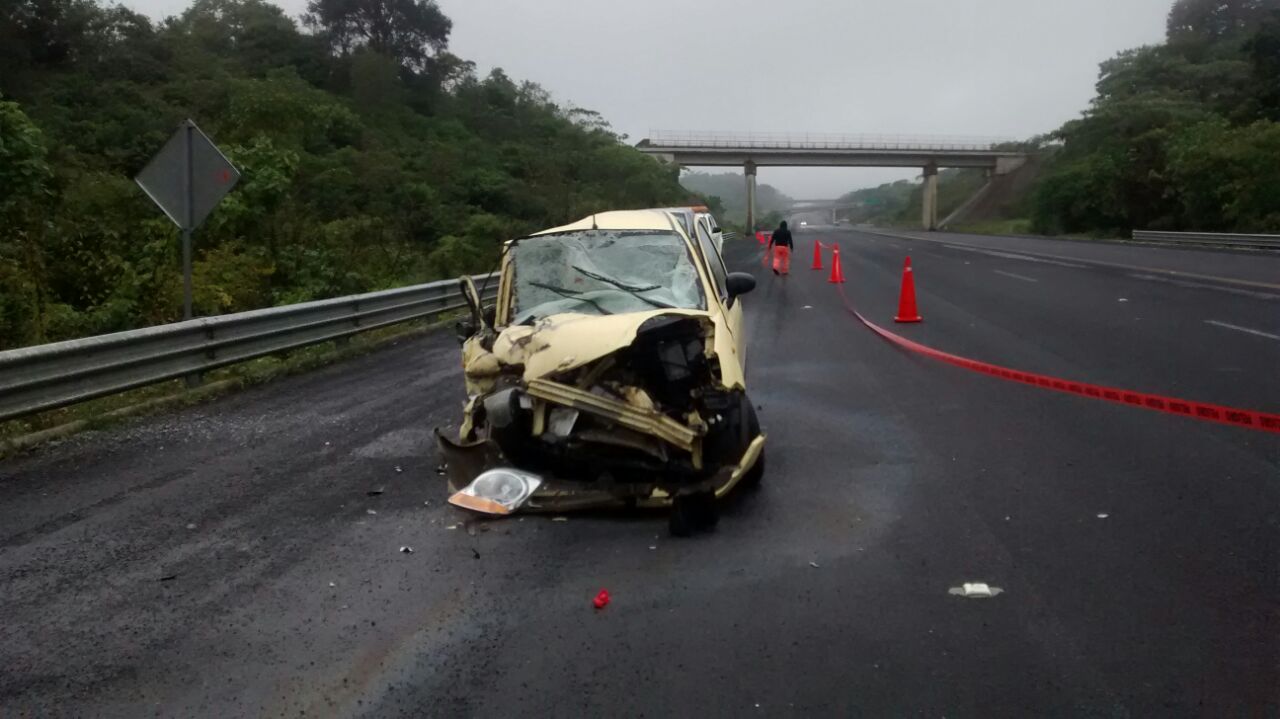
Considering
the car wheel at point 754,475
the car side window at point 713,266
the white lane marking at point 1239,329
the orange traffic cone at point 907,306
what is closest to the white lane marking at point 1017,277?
the orange traffic cone at point 907,306

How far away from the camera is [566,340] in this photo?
604 cm

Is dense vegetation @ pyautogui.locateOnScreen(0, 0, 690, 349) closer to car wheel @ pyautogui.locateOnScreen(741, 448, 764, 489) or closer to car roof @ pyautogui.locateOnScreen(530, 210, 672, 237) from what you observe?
car roof @ pyautogui.locateOnScreen(530, 210, 672, 237)

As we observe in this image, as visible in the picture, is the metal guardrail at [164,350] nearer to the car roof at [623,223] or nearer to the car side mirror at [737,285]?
the car roof at [623,223]

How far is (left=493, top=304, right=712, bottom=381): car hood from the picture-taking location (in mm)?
5863

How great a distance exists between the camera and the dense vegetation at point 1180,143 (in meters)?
41.5

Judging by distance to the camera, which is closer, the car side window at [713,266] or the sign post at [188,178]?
the car side window at [713,266]

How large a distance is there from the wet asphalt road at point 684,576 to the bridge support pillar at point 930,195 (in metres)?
79.1

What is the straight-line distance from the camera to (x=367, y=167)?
38406 millimetres

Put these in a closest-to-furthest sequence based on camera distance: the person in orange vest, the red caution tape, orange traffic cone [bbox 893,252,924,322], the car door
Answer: the red caution tape, the car door, orange traffic cone [bbox 893,252,924,322], the person in orange vest

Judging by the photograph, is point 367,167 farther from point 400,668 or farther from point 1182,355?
point 400,668

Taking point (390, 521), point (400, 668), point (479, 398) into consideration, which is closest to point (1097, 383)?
point (479, 398)

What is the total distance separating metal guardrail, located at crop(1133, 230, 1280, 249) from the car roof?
3168 centimetres

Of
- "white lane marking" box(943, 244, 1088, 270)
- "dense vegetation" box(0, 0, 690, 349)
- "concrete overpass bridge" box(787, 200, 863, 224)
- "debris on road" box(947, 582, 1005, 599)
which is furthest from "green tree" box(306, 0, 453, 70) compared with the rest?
"concrete overpass bridge" box(787, 200, 863, 224)

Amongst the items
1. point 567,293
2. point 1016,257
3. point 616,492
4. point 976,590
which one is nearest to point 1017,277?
point 1016,257
